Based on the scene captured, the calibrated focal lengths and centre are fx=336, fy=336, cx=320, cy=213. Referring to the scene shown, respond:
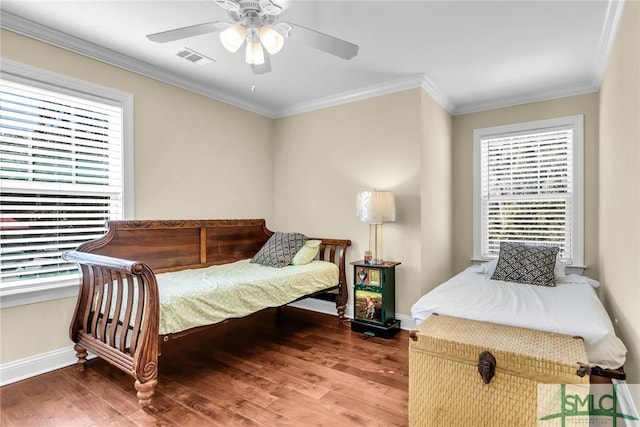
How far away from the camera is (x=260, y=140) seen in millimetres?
4473

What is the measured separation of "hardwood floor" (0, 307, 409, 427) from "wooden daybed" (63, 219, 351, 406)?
0.21 meters

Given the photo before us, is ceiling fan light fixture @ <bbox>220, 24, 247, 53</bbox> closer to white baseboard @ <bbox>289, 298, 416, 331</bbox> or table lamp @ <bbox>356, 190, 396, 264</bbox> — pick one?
table lamp @ <bbox>356, 190, 396, 264</bbox>

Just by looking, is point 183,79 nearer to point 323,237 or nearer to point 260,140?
point 260,140

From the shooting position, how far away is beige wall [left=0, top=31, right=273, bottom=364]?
8.14ft

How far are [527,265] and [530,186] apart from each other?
1201 millimetres

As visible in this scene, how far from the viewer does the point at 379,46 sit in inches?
110

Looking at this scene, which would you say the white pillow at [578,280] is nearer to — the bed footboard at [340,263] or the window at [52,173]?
the bed footboard at [340,263]

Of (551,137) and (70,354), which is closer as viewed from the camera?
(70,354)

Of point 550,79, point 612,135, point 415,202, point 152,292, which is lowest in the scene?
→ point 152,292

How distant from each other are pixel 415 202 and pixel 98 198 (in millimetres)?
2974

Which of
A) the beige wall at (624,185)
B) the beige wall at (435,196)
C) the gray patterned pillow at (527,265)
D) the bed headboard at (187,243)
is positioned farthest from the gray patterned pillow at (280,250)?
the beige wall at (624,185)

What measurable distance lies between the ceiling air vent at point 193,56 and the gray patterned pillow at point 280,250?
197cm

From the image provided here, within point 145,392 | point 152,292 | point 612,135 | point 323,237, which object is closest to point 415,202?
point 323,237

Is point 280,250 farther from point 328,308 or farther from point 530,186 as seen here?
point 530,186
